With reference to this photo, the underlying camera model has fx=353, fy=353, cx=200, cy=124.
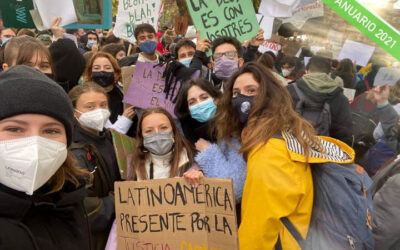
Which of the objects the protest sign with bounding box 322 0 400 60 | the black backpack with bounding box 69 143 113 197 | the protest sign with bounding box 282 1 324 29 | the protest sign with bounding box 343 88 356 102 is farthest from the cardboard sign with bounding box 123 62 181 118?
the protest sign with bounding box 343 88 356 102

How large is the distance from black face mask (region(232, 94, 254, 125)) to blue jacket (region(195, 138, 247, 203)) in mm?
259

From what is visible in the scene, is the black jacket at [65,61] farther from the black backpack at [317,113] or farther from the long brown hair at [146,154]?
the black backpack at [317,113]

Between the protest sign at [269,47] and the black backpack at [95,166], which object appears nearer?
the black backpack at [95,166]

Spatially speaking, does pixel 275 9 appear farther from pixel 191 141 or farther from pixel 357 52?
pixel 191 141

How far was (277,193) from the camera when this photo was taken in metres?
1.89

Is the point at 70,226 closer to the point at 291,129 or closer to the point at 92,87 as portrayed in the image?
the point at 291,129

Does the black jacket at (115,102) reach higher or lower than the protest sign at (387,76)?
lower

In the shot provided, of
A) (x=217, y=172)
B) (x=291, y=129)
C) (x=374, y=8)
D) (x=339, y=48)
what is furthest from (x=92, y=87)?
(x=339, y=48)

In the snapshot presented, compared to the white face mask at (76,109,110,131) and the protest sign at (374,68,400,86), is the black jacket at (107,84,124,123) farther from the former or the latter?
the protest sign at (374,68,400,86)

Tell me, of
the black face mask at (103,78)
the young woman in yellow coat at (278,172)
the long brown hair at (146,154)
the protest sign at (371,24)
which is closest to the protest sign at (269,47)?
the black face mask at (103,78)

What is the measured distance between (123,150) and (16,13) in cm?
314

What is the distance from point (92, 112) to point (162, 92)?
1018 mm

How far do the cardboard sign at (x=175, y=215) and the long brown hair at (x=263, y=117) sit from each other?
347mm

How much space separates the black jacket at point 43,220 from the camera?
4.50ft
